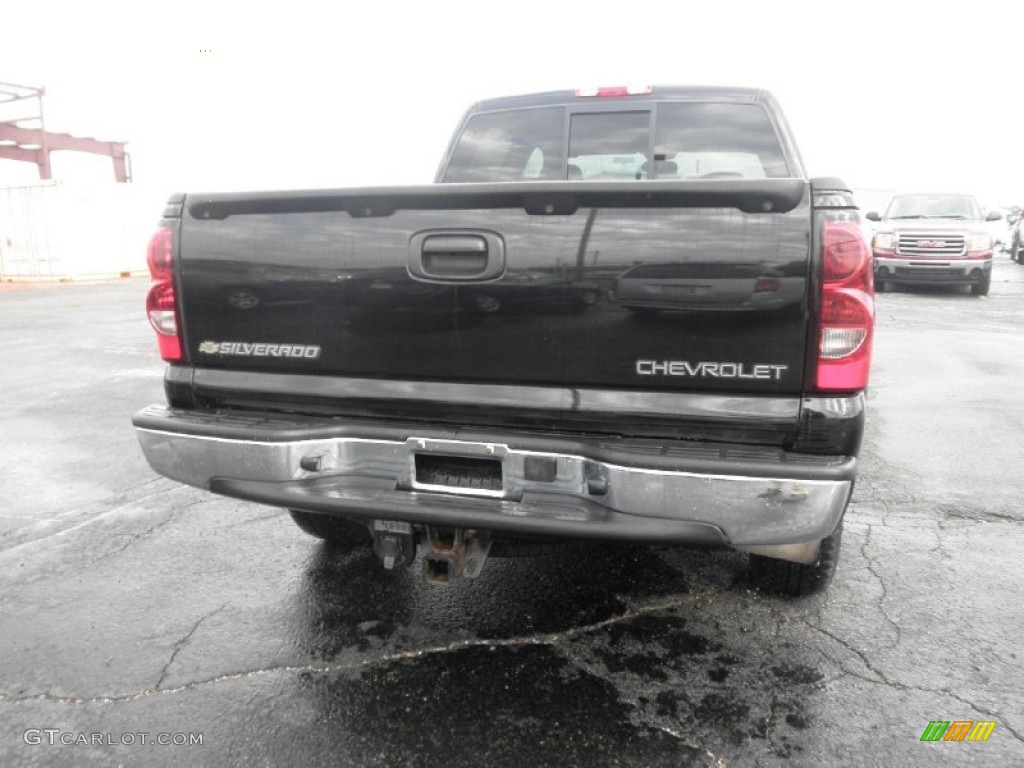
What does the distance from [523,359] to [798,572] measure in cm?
150

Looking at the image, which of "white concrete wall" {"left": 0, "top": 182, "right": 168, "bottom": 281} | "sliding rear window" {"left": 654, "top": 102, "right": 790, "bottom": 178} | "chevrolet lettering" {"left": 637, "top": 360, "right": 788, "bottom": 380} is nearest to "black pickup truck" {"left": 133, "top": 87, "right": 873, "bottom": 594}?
"chevrolet lettering" {"left": 637, "top": 360, "right": 788, "bottom": 380}

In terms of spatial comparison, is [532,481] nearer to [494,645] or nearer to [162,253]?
[494,645]

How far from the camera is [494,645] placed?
2764 millimetres

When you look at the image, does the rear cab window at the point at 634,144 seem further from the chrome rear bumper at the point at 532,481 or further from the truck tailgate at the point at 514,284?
the chrome rear bumper at the point at 532,481

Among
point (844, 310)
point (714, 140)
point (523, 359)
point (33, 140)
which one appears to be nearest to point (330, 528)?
point (523, 359)

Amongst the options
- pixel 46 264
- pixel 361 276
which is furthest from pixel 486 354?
pixel 46 264

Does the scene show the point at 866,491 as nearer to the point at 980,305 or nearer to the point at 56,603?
the point at 56,603

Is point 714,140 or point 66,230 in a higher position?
point 714,140

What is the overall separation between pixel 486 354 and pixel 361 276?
1.62 ft

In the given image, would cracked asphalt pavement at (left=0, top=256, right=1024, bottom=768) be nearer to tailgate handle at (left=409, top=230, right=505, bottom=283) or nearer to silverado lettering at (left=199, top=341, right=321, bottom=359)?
silverado lettering at (left=199, top=341, right=321, bottom=359)

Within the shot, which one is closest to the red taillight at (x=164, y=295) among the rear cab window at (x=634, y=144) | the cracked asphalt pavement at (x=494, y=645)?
the cracked asphalt pavement at (x=494, y=645)

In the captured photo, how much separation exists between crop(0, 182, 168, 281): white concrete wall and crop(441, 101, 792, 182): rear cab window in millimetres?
21142

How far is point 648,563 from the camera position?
11.2ft

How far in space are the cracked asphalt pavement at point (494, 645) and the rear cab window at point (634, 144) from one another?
2.03 m
